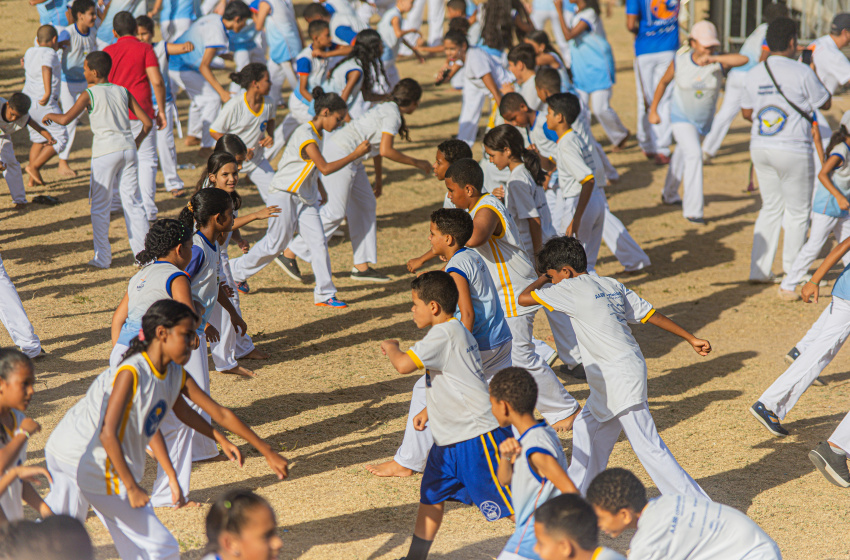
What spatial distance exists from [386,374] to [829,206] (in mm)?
4460

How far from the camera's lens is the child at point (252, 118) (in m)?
8.42

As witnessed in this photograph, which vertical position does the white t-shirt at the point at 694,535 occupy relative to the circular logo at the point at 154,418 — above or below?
below

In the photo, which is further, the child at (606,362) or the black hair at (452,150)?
the black hair at (452,150)

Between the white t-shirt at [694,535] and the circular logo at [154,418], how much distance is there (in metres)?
2.00

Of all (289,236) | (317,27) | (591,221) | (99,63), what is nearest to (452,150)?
(591,221)

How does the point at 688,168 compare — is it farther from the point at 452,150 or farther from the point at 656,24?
the point at 452,150

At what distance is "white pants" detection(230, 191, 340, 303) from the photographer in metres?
7.49

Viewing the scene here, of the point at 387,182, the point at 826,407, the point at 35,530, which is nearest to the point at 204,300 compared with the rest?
the point at 35,530

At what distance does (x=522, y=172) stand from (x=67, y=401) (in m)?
3.67

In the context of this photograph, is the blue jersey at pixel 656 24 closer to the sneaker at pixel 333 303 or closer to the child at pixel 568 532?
the sneaker at pixel 333 303

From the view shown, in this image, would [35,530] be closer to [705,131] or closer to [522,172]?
[522,172]

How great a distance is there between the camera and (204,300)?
4906 mm

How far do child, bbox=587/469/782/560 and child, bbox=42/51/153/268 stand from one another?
239 inches

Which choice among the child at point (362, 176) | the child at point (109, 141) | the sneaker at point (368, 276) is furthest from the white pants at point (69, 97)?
the sneaker at point (368, 276)
